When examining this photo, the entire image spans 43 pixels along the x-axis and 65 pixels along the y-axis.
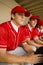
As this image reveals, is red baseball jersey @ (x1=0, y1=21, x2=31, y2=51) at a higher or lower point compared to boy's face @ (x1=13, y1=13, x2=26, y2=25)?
lower

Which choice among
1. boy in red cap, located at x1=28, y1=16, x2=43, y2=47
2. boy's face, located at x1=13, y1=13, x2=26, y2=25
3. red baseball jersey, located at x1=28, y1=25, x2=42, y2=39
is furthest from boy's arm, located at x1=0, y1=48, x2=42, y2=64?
red baseball jersey, located at x1=28, y1=25, x2=42, y2=39

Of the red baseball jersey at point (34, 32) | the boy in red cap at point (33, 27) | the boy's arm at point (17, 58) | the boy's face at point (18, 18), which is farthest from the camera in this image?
the red baseball jersey at point (34, 32)

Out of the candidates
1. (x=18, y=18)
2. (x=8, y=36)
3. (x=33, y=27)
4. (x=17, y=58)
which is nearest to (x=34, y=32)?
(x=33, y=27)

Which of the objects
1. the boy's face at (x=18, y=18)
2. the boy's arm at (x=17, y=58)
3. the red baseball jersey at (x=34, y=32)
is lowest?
the red baseball jersey at (x=34, y=32)

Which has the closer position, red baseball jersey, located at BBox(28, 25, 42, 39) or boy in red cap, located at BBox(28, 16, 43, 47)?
boy in red cap, located at BBox(28, 16, 43, 47)

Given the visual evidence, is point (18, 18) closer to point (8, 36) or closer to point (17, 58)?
point (8, 36)

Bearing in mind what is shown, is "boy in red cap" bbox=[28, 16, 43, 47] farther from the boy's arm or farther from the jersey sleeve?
the boy's arm

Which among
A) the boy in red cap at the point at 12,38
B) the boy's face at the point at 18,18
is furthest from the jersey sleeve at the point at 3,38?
the boy's face at the point at 18,18

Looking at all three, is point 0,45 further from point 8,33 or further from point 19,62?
point 19,62

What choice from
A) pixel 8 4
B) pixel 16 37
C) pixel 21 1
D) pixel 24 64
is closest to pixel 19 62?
pixel 24 64

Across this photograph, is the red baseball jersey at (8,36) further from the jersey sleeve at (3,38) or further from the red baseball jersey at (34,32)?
the red baseball jersey at (34,32)

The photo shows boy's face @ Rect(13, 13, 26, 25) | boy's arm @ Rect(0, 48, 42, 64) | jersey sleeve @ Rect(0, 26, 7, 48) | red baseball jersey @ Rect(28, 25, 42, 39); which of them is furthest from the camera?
red baseball jersey @ Rect(28, 25, 42, 39)

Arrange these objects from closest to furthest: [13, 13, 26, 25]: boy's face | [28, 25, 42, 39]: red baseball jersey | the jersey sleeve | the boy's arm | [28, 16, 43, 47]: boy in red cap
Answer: the boy's arm
the jersey sleeve
[13, 13, 26, 25]: boy's face
[28, 16, 43, 47]: boy in red cap
[28, 25, 42, 39]: red baseball jersey

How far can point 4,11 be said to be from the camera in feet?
19.4
